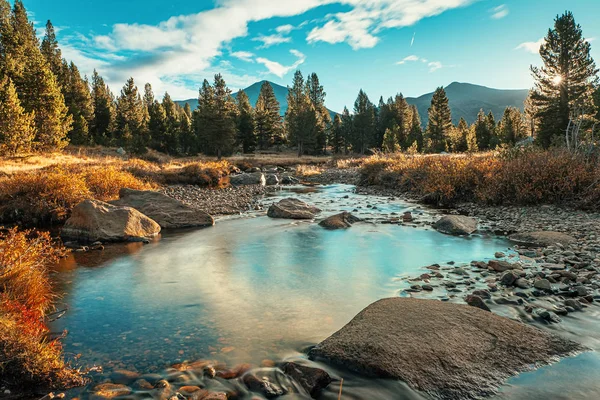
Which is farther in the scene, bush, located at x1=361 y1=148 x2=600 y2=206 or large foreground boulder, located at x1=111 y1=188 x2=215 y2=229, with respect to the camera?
bush, located at x1=361 y1=148 x2=600 y2=206

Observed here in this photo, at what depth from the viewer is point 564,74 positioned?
124 ft

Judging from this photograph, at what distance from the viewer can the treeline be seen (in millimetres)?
36812

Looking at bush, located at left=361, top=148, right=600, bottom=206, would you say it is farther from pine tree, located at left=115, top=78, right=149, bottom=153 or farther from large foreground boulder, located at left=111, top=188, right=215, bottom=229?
pine tree, located at left=115, top=78, right=149, bottom=153

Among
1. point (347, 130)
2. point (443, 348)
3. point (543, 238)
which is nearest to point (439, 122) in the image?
point (347, 130)

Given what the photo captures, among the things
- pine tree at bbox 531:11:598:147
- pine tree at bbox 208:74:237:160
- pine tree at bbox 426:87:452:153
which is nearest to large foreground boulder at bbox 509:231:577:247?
pine tree at bbox 531:11:598:147

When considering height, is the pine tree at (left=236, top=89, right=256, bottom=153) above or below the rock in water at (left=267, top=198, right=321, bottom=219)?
above

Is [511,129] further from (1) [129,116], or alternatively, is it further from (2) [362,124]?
(1) [129,116]

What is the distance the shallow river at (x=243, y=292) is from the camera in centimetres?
400

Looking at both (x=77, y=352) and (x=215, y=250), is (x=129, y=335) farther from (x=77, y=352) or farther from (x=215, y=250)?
(x=215, y=250)

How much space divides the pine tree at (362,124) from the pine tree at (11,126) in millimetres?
59523

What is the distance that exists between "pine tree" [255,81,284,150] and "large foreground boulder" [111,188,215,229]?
214ft

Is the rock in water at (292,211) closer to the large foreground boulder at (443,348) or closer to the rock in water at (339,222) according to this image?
the rock in water at (339,222)

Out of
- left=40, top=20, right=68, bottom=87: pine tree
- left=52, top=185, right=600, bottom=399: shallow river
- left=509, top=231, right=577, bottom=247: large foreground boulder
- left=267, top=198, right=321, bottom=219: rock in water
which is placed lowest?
left=52, top=185, right=600, bottom=399: shallow river

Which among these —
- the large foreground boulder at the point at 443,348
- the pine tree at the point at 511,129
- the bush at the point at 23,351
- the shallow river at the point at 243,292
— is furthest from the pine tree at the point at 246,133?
the large foreground boulder at the point at 443,348
